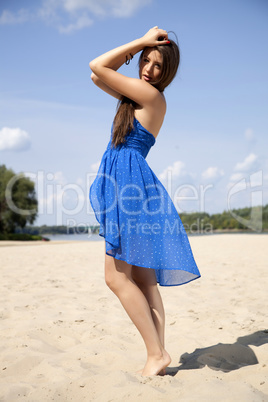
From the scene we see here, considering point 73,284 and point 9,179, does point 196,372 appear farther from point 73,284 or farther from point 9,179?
point 9,179

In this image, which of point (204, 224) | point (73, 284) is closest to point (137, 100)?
point (73, 284)

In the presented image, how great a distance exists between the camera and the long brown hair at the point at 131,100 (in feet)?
6.45

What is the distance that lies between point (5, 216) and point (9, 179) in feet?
10.2

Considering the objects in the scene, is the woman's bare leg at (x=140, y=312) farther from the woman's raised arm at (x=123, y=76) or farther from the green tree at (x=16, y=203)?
the green tree at (x=16, y=203)

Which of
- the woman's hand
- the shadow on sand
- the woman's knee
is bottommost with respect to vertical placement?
the shadow on sand

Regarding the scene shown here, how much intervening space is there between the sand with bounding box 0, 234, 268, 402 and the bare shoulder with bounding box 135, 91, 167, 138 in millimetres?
1347

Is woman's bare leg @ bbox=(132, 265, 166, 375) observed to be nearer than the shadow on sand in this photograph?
Yes

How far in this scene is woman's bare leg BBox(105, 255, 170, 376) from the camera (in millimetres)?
1897

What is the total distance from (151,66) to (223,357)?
75.5 inches

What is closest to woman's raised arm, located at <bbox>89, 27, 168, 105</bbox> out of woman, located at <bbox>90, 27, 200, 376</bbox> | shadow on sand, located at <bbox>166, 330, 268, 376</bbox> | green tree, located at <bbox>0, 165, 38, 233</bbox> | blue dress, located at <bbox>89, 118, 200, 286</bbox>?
woman, located at <bbox>90, 27, 200, 376</bbox>

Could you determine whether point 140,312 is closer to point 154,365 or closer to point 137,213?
point 154,365

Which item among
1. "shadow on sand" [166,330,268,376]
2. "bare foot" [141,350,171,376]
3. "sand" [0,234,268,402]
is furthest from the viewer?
"shadow on sand" [166,330,268,376]

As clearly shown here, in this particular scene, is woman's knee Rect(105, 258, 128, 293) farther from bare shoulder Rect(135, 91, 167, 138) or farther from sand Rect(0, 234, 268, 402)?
bare shoulder Rect(135, 91, 167, 138)

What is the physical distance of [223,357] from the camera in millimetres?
2371
